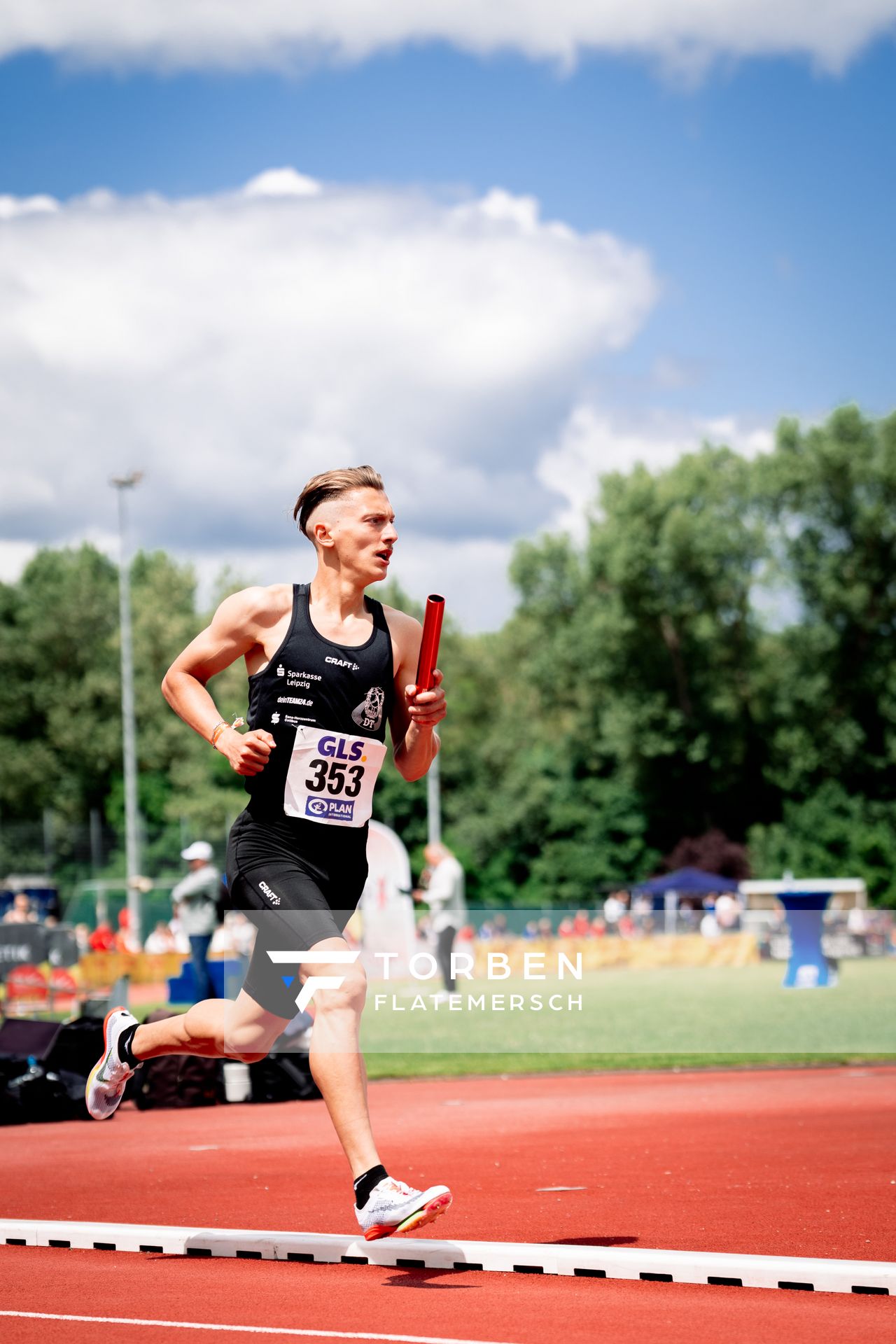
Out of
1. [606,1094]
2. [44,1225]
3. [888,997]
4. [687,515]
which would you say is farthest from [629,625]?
[44,1225]

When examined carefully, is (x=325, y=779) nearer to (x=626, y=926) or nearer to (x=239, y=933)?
(x=239, y=933)

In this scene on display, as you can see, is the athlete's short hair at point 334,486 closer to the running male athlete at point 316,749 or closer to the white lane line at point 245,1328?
the running male athlete at point 316,749

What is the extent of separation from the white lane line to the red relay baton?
2169 mm

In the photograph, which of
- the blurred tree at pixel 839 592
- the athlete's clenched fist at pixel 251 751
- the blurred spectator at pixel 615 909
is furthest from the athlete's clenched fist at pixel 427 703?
the blurred tree at pixel 839 592

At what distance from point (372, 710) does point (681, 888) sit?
174 ft

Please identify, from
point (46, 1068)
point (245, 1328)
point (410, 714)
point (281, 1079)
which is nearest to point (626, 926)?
point (281, 1079)

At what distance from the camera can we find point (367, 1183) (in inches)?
200

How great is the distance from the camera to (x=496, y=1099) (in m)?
12.1

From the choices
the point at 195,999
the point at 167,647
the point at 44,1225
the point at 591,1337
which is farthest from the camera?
the point at 167,647

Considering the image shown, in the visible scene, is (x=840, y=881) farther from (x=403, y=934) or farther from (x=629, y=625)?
(x=403, y=934)

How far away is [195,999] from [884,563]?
156 ft

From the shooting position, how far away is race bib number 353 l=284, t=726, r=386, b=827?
5617 mm

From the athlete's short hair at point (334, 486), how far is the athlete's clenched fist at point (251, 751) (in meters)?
0.93

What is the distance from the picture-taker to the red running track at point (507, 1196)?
15.0 ft
